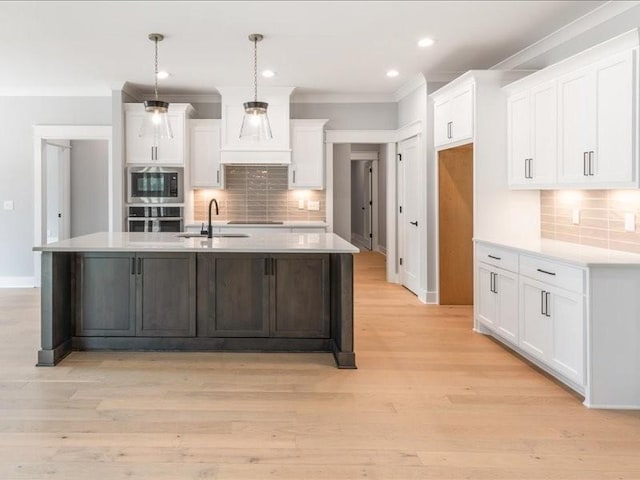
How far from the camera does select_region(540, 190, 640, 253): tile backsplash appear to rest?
3.63 metres

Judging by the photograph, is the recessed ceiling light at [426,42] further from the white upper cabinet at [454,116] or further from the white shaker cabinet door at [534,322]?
the white shaker cabinet door at [534,322]

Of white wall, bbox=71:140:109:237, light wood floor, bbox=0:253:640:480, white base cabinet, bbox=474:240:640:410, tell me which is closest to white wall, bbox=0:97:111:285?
white wall, bbox=71:140:109:237

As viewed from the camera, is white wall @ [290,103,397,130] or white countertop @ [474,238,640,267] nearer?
white countertop @ [474,238,640,267]

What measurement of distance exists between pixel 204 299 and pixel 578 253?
2701 millimetres

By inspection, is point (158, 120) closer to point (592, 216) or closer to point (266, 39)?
point (266, 39)

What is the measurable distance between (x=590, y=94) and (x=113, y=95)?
5433 millimetres

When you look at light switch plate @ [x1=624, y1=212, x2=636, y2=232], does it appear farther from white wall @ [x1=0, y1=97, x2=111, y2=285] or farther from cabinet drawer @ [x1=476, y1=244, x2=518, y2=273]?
white wall @ [x1=0, y1=97, x2=111, y2=285]

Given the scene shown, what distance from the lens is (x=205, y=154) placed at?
22.9 ft

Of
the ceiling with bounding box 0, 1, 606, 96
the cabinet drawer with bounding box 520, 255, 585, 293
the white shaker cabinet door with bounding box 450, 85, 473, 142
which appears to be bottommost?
the cabinet drawer with bounding box 520, 255, 585, 293

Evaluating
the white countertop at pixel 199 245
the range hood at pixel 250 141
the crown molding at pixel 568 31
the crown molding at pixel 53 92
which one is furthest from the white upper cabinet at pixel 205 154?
the crown molding at pixel 568 31

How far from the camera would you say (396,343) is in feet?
14.7

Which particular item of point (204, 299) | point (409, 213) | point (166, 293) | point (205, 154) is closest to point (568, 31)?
point (409, 213)

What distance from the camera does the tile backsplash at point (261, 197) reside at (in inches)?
290

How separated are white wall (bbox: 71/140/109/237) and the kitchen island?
16.3 feet
